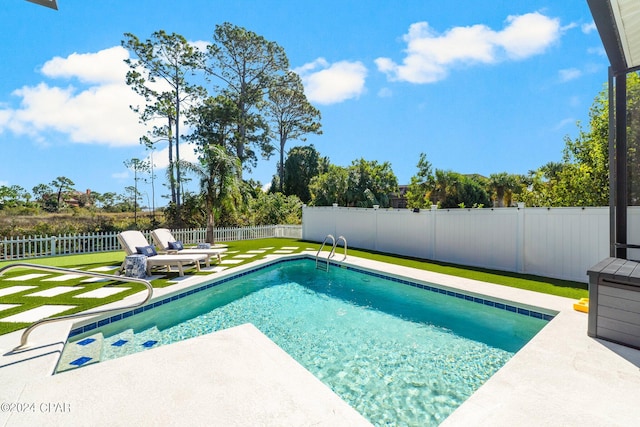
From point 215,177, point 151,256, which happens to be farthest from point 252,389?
point 215,177

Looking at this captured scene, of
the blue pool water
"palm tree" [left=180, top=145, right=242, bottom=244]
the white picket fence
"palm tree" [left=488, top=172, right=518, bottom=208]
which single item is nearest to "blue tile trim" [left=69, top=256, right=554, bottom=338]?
the blue pool water

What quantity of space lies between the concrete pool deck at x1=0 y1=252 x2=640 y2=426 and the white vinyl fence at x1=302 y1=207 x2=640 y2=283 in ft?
13.2

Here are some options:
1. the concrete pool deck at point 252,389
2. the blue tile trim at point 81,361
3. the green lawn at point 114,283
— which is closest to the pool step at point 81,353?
the blue tile trim at point 81,361

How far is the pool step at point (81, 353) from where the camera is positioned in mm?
3206

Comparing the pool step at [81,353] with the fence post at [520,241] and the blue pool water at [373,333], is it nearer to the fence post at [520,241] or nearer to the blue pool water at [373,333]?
the blue pool water at [373,333]

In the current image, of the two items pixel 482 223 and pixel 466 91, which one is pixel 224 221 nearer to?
pixel 482 223

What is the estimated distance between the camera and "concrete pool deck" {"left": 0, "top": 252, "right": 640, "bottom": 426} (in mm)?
2119

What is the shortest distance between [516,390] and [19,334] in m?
5.25

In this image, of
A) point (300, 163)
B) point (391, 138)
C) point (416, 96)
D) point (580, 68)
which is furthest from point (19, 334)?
point (300, 163)

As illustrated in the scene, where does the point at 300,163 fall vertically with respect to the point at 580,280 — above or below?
above

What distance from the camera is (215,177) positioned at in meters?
12.1

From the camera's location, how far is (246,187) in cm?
1323

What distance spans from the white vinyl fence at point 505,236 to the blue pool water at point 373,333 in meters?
2.97

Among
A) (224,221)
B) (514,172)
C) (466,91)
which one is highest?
(466,91)
